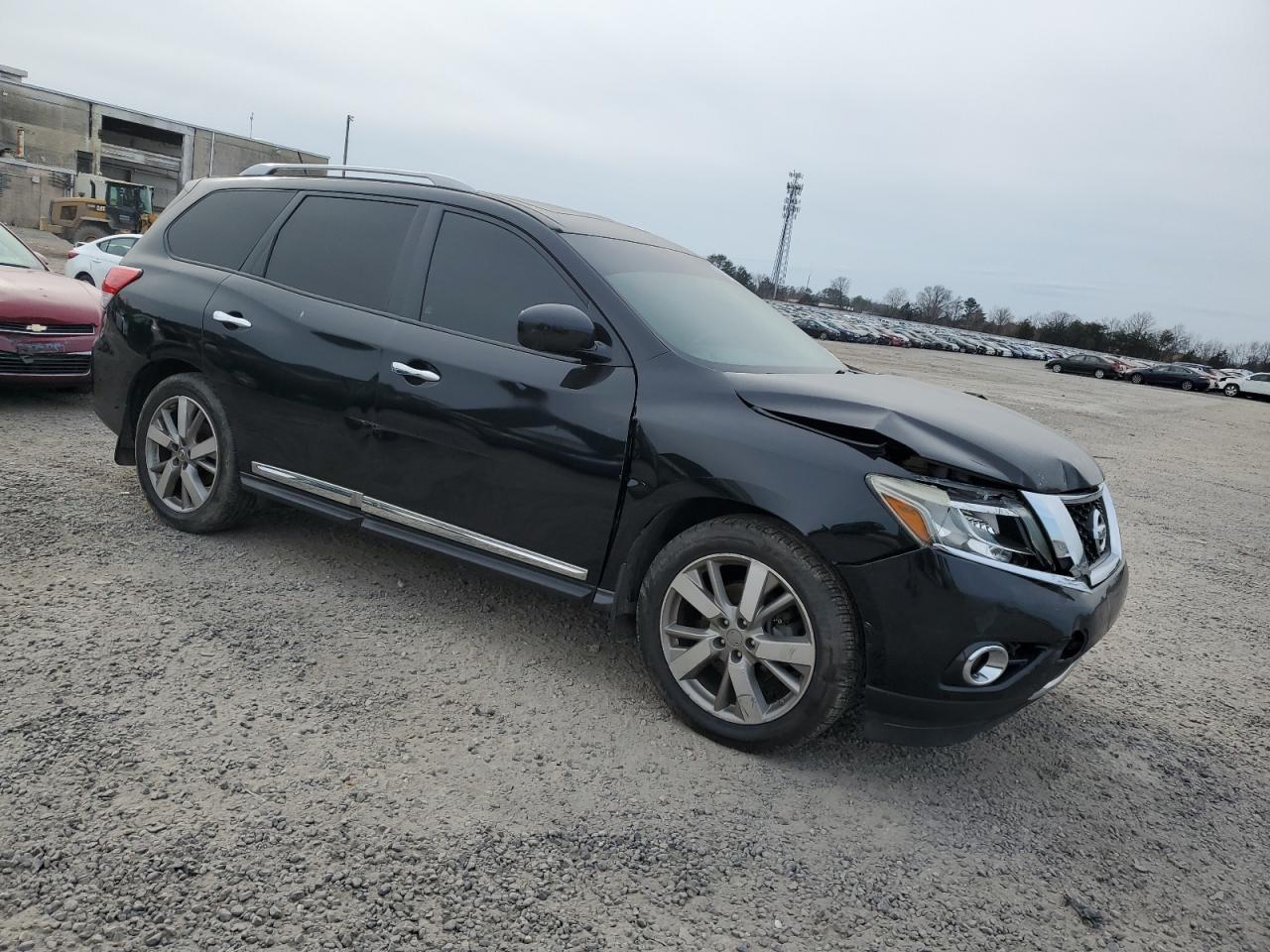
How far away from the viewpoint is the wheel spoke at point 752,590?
2.97 metres

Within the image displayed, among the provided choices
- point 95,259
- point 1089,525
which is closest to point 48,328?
point 1089,525

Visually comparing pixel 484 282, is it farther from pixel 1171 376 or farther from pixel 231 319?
pixel 1171 376

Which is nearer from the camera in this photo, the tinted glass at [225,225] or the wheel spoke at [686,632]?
the wheel spoke at [686,632]

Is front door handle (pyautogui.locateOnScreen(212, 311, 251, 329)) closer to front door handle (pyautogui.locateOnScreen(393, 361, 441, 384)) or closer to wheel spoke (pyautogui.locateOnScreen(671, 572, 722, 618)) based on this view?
front door handle (pyautogui.locateOnScreen(393, 361, 441, 384))

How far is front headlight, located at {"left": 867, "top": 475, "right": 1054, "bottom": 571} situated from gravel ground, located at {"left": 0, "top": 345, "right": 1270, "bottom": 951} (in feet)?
2.97

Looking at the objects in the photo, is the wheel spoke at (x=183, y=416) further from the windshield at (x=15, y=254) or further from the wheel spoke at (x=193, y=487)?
the windshield at (x=15, y=254)

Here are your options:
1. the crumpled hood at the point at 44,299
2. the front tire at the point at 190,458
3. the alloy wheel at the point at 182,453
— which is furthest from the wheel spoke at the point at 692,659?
the crumpled hood at the point at 44,299

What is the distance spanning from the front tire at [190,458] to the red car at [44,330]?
2583 mm

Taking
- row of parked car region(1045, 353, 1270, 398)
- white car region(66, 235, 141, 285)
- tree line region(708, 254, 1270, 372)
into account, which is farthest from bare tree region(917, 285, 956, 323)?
white car region(66, 235, 141, 285)

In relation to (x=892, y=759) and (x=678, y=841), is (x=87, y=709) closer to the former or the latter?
(x=678, y=841)

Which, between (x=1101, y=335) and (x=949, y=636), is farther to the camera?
(x=1101, y=335)

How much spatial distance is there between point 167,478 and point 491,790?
2.82 meters

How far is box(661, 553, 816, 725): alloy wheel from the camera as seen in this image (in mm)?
2959

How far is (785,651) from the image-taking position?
116 inches
